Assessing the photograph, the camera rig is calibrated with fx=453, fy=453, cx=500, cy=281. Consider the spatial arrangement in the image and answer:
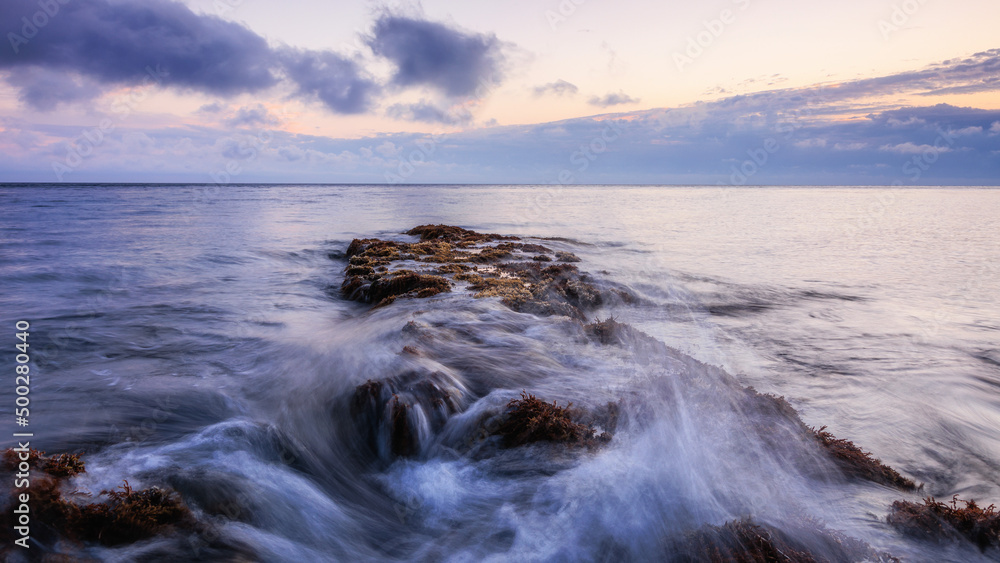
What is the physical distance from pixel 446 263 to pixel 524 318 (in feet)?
18.2

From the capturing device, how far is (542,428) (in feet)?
16.3

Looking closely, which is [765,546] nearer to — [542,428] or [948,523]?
[948,523]

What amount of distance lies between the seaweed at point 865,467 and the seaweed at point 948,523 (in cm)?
62

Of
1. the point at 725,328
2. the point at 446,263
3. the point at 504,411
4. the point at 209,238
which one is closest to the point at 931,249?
the point at 725,328

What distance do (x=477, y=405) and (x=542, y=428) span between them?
998 millimetres

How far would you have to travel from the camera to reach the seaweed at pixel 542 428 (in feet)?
16.1

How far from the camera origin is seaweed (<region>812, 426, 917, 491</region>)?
454 centimetres

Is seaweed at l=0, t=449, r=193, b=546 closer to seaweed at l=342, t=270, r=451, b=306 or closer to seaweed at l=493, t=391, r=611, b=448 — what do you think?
seaweed at l=493, t=391, r=611, b=448

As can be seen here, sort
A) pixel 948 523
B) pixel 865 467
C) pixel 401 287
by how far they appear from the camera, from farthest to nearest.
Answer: pixel 401 287
pixel 865 467
pixel 948 523

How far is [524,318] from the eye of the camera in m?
8.91

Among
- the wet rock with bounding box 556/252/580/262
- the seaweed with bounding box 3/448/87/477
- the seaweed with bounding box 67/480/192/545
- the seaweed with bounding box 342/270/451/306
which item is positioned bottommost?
the seaweed with bounding box 67/480/192/545

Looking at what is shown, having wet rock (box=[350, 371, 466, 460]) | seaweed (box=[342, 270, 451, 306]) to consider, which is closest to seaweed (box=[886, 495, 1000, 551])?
wet rock (box=[350, 371, 466, 460])

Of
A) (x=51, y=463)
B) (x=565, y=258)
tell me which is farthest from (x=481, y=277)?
(x=51, y=463)

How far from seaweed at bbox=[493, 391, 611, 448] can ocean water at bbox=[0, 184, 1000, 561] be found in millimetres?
206
